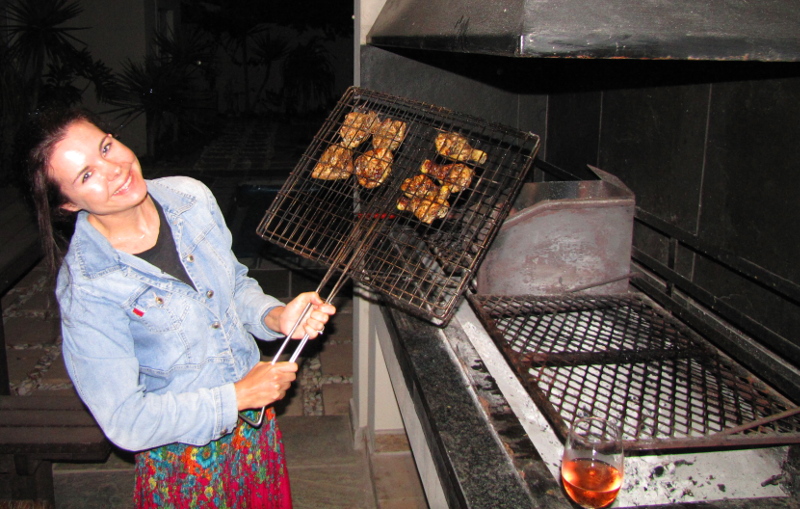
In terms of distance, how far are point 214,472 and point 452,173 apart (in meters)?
1.54

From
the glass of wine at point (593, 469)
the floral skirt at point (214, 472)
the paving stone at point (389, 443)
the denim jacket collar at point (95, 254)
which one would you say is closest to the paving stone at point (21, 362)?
the paving stone at point (389, 443)

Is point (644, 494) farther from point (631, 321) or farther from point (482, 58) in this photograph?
point (482, 58)

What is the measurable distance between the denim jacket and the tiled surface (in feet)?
0.81

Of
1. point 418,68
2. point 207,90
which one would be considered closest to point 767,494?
point 418,68

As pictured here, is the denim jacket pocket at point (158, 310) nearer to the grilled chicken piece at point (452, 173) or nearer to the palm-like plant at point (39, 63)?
the grilled chicken piece at point (452, 173)

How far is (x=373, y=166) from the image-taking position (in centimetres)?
280

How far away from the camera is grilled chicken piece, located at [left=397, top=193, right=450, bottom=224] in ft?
8.63

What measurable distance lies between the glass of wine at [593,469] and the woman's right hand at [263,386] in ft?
3.04

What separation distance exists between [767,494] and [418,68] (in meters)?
2.72

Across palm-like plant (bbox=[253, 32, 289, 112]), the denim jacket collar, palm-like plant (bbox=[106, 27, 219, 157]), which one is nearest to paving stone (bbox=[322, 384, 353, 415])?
the denim jacket collar

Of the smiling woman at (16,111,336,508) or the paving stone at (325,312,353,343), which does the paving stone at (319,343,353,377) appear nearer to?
the paving stone at (325,312,353,343)

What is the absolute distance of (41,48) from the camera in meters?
9.65

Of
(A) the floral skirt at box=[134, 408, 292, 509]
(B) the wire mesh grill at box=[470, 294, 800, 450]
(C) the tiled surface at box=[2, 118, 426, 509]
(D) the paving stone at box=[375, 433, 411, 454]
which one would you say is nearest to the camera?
(B) the wire mesh grill at box=[470, 294, 800, 450]

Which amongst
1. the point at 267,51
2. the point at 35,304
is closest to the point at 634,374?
the point at 35,304
